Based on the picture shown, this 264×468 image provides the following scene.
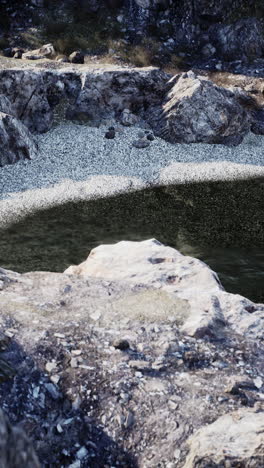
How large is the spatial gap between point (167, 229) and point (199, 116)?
1689 cm

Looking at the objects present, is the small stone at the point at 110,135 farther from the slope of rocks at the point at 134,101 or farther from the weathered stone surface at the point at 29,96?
the weathered stone surface at the point at 29,96

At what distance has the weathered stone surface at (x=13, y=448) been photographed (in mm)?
6816

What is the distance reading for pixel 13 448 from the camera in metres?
7.02

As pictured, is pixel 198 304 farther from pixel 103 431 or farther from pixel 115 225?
pixel 115 225

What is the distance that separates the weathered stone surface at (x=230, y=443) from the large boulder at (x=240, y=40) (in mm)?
47457

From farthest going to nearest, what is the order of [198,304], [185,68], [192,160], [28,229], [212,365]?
[185,68] < [192,160] < [28,229] < [198,304] < [212,365]

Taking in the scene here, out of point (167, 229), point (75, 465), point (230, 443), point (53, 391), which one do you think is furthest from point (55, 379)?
point (167, 229)

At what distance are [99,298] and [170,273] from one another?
9.15ft

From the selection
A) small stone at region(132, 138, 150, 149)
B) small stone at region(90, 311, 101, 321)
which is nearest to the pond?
small stone at region(132, 138, 150, 149)

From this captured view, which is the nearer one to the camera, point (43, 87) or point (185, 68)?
point (43, 87)

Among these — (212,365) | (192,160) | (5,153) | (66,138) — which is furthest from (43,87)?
(212,365)

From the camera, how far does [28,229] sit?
90.1 feet

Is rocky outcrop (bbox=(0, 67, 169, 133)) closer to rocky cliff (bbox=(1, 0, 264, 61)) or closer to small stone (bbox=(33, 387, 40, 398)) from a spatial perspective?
rocky cliff (bbox=(1, 0, 264, 61))

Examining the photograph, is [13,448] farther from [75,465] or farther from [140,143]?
[140,143]
